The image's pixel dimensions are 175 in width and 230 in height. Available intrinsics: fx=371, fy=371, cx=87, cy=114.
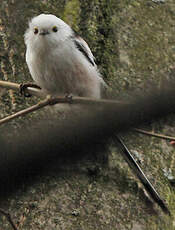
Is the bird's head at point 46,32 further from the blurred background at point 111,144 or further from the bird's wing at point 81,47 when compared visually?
the blurred background at point 111,144

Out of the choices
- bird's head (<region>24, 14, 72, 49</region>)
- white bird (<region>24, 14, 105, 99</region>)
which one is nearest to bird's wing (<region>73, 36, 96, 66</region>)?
white bird (<region>24, 14, 105, 99</region>)

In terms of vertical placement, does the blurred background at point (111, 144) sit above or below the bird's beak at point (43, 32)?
below

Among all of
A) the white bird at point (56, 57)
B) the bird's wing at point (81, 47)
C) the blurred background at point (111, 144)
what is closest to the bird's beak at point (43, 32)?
the white bird at point (56, 57)

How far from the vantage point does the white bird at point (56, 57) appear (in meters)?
1.88

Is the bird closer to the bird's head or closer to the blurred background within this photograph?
the bird's head

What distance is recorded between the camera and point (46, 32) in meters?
1.88

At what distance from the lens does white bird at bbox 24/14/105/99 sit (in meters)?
1.88

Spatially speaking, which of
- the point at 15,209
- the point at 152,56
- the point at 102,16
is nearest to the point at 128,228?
the point at 15,209

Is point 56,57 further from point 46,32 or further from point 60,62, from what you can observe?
point 46,32

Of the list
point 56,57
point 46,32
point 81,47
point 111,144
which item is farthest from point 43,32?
point 111,144

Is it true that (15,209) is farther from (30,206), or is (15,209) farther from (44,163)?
(44,163)

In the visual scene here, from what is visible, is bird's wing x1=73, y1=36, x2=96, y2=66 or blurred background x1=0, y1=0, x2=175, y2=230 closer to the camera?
blurred background x1=0, y1=0, x2=175, y2=230

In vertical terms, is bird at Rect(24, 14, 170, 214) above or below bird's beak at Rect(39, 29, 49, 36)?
below

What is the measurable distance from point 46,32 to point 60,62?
17 cm
